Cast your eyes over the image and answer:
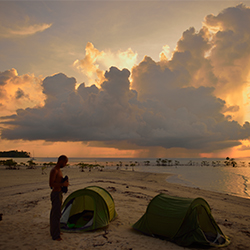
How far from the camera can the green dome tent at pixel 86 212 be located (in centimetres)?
884

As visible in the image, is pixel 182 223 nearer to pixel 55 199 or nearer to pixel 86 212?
pixel 86 212

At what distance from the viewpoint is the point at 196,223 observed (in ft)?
25.4

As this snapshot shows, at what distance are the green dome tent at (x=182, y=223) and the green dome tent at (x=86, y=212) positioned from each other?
1564 mm

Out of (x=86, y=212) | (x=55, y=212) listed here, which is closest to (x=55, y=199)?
(x=55, y=212)

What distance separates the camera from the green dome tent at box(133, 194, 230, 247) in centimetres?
765

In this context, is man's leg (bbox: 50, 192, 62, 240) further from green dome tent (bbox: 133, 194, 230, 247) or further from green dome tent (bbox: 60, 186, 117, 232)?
green dome tent (bbox: 133, 194, 230, 247)

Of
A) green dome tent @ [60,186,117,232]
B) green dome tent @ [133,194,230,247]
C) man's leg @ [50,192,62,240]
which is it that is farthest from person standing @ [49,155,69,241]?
green dome tent @ [133,194,230,247]

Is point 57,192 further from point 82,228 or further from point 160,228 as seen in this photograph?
point 160,228

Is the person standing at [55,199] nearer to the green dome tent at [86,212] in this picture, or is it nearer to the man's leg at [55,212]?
the man's leg at [55,212]

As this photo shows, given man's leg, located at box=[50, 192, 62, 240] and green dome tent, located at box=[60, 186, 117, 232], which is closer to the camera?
man's leg, located at box=[50, 192, 62, 240]

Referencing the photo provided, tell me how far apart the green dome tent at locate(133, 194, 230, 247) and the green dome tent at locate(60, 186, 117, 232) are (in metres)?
1.56

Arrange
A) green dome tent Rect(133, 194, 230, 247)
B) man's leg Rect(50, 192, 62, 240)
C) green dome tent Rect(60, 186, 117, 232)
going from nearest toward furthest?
A: man's leg Rect(50, 192, 62, 240), green dome tent Rect(133, 194, 230, 247), green dome tent Rect(60, 186, 117, 232)

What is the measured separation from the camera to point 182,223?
7.82 m

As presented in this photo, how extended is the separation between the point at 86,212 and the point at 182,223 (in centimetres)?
484
